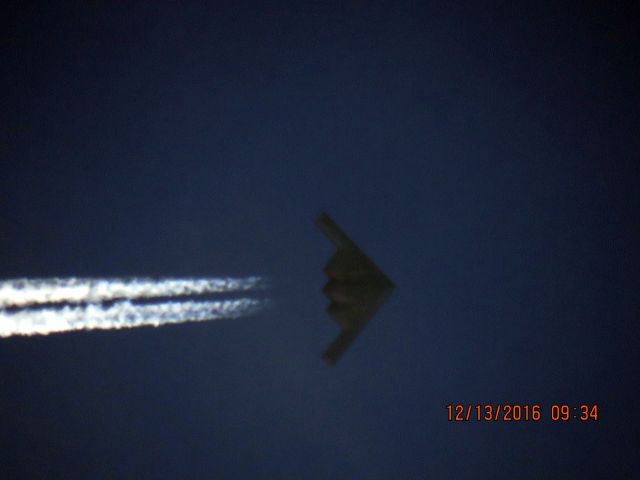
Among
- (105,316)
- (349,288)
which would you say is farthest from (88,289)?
(349,288)

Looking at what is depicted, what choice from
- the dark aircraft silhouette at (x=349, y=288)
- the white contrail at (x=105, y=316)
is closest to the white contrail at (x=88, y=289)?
the white contrail at (x=105, y=316)

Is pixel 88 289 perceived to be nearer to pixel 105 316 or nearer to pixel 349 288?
pixel 105 316

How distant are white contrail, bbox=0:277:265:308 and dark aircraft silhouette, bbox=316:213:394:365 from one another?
2.41m

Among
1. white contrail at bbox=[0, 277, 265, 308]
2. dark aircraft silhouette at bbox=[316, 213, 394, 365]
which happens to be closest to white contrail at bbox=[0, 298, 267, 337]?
white contrail at bbox=[0, 277, 265, 308]

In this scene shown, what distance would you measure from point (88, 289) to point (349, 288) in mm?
3930

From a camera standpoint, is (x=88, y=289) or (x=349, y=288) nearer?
(x=349, y=288)

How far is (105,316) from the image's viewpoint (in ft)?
20.2

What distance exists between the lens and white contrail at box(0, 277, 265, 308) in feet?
19.4

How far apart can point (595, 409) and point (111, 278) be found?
25.1 feet

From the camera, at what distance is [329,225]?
461 centimetres

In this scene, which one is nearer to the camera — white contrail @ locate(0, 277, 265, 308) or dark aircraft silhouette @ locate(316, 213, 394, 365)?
dark aircraft silhouette @ locate(316, 213, 394, 365)

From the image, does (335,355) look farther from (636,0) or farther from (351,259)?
(636,0)

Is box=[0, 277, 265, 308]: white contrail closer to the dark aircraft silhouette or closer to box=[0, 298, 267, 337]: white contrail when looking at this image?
box=[0, 298, 267, 337]: white contrail

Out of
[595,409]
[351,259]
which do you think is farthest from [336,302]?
[595,409]
